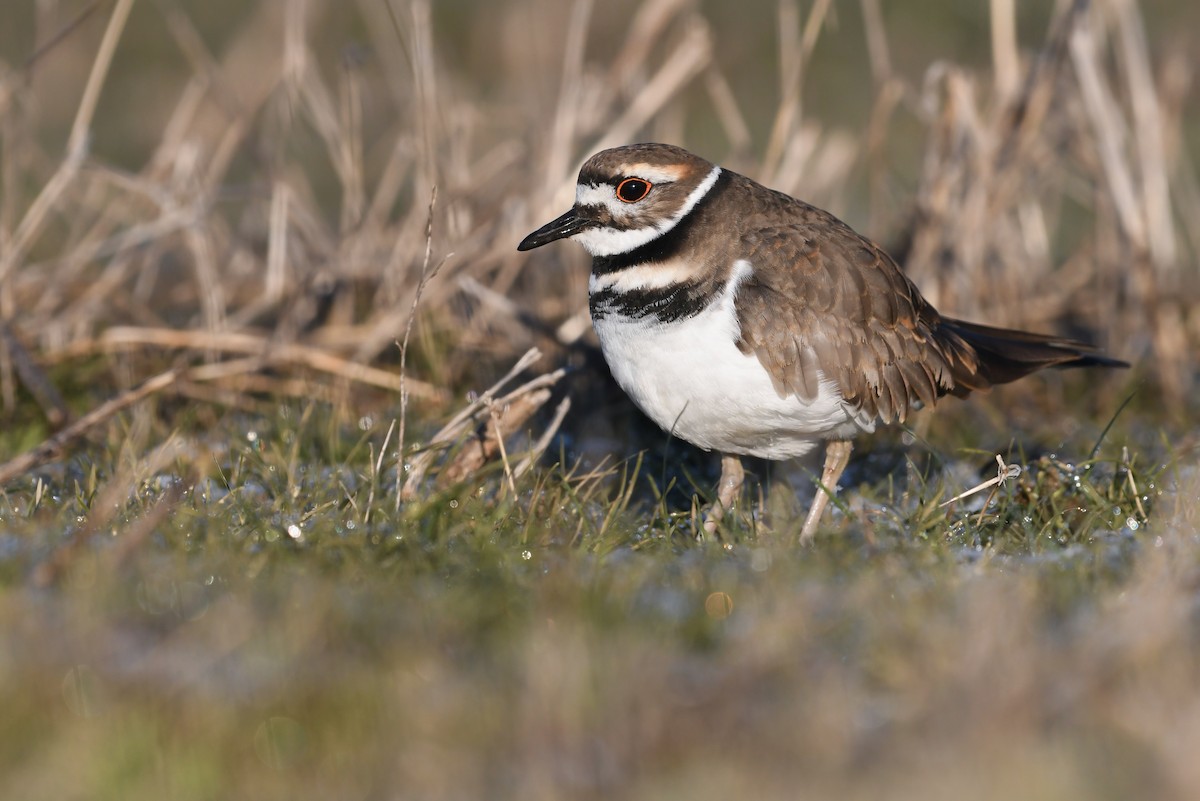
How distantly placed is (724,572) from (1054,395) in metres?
3.19

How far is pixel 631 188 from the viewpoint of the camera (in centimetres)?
440

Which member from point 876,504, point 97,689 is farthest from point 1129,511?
point 97,689

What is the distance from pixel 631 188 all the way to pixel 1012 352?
1.60m

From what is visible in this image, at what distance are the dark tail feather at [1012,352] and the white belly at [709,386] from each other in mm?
741

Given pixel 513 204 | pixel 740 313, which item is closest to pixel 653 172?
pixel 740 313

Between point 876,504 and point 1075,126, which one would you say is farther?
point 1075,126

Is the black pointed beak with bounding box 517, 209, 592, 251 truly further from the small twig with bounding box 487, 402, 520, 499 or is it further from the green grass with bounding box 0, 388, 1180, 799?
the green grass with bounding box 0, 388, 1180, 799

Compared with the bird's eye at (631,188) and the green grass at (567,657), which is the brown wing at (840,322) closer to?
the bird's eye at (631,188)

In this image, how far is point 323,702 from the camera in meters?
2.74

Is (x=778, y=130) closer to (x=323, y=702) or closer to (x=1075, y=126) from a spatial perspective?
(x=1075, y=126)

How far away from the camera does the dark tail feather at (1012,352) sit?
16.1 ft

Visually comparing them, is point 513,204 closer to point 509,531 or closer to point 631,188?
point 631,188

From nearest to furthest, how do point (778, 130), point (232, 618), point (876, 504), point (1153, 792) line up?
1. point (1153, 792)
2. point (232, 618)
3. point (876, 504)
4. point (778, 130)

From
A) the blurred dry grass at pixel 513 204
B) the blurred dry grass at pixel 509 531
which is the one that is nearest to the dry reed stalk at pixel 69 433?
the blurred dry grass at pixel 509 531
